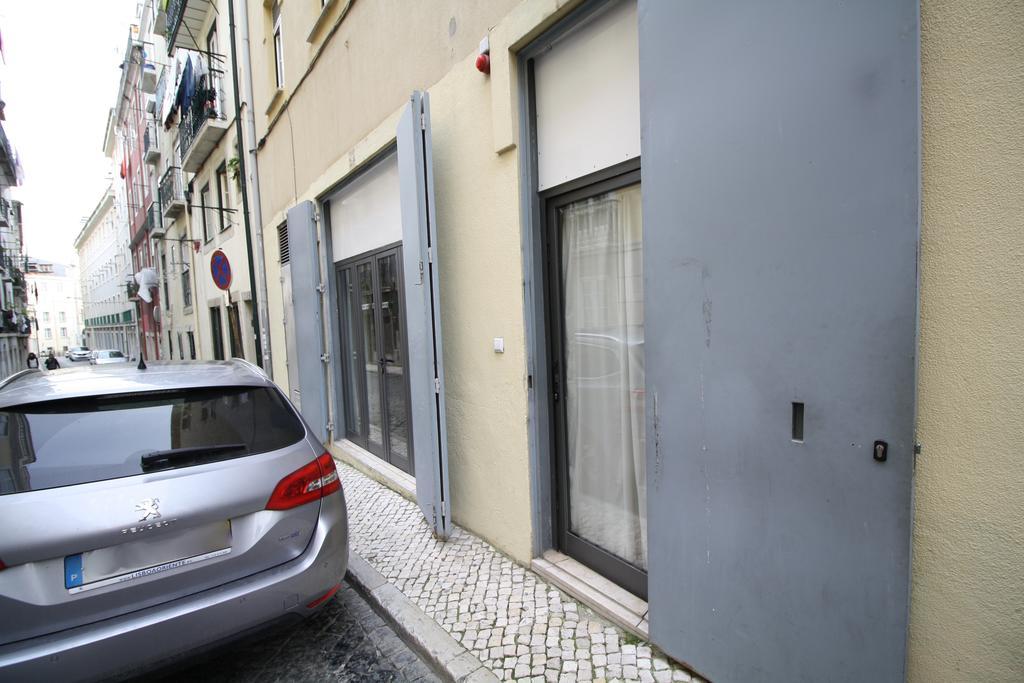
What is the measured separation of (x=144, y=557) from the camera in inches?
81.0

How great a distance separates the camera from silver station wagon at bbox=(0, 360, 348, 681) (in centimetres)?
190

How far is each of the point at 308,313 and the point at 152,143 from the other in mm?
20381

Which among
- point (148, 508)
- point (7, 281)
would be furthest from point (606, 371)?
point (7, 281)

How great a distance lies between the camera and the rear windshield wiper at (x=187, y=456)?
7.34ft

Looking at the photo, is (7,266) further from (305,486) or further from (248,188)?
(305,486)

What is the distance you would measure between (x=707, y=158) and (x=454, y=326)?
2424 mm

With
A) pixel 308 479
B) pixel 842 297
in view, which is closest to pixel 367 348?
pixel 308 479

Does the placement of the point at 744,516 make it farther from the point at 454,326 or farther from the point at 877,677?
the point at 454,326

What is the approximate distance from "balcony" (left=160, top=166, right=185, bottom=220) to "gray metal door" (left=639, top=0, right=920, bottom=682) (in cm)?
1777

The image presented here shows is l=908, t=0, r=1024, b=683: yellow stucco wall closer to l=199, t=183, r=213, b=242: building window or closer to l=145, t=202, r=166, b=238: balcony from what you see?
l=199, t=183, r=213, b=242: building window

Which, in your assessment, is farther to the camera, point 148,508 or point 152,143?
point 152,143

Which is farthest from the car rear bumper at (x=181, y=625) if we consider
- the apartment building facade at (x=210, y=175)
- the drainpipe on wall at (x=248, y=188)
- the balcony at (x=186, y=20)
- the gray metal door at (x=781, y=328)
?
the balcony at (x=186, y=20)

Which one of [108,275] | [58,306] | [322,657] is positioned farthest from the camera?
[58,306]

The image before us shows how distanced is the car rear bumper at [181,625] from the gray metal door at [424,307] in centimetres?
125
